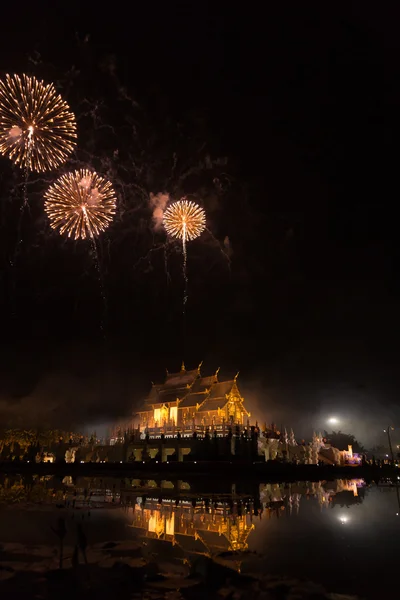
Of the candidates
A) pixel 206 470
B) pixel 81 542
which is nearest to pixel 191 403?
pixel 206 470

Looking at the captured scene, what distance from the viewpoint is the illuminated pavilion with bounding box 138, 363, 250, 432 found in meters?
58.1

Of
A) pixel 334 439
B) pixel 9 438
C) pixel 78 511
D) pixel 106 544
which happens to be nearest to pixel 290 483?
pixel 78 511

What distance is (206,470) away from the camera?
36.8 metres

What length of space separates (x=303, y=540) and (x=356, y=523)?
14.7ft

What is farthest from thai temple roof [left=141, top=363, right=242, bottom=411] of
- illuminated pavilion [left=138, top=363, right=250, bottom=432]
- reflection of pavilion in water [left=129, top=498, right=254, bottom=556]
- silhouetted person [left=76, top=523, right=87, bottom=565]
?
silhouetted person [left=76, top=523, right=87, bottom=565]

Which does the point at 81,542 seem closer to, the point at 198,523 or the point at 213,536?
the point at 213,536

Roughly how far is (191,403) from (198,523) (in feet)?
157

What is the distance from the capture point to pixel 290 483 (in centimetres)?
3250

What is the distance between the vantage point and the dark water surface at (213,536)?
369 inches

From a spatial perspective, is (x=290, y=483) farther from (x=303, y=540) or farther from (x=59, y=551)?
(x=59, y=551)

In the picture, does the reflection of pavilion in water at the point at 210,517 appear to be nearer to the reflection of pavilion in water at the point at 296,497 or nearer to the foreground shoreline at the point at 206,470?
the reflection of pavilion in water at the point at 296,497

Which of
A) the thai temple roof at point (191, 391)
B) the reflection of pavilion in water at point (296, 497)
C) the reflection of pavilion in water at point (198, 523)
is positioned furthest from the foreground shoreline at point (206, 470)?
the thai temple roof at point (191, 391)

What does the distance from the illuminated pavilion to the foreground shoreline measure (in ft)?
44.7

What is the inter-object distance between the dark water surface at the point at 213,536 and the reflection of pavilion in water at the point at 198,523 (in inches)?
1.2
